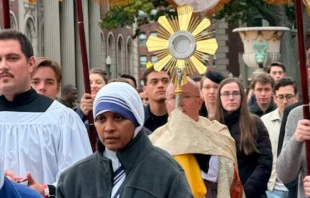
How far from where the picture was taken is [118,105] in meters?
4.73

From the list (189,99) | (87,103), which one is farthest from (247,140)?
(87,103)

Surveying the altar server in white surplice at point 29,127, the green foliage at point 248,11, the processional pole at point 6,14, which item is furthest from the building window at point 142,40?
the altar server in white surplice at point 29,127

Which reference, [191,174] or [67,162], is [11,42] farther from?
[191,174]

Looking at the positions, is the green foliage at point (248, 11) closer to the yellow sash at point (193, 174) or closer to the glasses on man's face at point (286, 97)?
the glasses on man's face at point (286, 97)

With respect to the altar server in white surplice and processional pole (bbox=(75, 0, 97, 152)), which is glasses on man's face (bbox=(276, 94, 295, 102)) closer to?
processional pole (bbox=(75, 0, 97, 152))

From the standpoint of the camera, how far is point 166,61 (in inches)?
280

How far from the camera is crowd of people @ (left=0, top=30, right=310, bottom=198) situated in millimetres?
4699

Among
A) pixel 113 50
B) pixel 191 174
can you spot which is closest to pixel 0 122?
pixel 191 174

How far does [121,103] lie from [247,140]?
12.0 ft

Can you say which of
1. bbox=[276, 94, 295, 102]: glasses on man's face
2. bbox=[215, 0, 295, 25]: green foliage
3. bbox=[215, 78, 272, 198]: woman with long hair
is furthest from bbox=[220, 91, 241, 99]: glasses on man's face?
bbox=[215, 0, 295, 25]: green foliage

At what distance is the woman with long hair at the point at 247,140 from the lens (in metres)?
8.24

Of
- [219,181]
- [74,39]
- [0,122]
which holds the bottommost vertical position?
[219,181]

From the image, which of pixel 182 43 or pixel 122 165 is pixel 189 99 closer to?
pixel 182 43

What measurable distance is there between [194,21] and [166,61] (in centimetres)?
36
